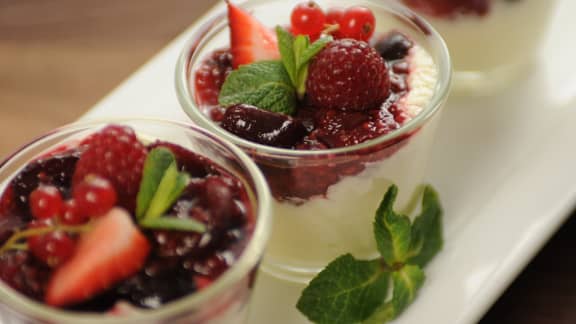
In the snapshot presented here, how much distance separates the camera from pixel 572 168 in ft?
4.99

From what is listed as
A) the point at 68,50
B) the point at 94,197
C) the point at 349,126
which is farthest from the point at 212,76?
the point at 68,50

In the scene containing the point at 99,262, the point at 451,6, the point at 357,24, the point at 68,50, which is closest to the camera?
the point at 99,262

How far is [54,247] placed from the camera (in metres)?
0.92

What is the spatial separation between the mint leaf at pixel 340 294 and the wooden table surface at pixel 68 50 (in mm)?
963

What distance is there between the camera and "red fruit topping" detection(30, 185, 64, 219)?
98 centimetres

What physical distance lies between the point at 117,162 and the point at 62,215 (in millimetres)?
102

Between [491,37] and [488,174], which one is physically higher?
[491,37]

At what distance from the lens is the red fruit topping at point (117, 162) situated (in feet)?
3.35

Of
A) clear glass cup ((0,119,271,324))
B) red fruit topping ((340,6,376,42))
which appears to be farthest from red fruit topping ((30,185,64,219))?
red fruit topping ((340,6,376,42))

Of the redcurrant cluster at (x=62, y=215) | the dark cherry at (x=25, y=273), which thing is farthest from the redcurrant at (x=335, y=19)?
the dark cherry at (x=25, y=273)

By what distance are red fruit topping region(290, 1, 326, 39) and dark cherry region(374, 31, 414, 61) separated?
12 cm

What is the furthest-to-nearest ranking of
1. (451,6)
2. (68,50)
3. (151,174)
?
(68,50) < (451,6) < (151,174)

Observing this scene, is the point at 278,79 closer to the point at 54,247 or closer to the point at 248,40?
the point at 248,40

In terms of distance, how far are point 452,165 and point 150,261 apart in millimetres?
864
